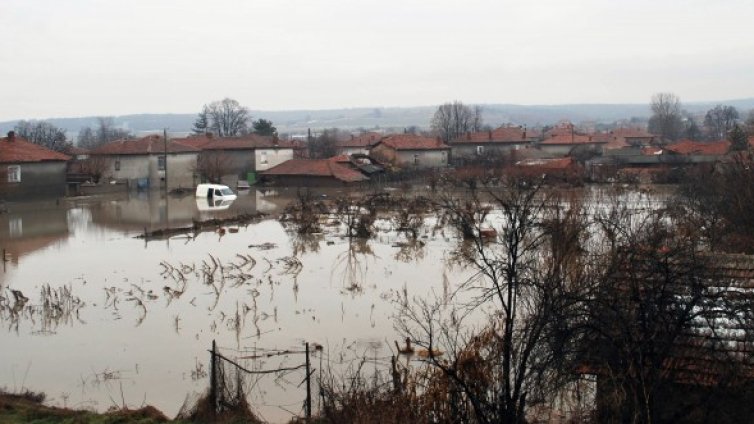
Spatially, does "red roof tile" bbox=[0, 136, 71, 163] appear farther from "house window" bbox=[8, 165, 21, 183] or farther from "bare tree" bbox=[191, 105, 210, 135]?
"bare tree" bbox=[191, 105, 210, 135]

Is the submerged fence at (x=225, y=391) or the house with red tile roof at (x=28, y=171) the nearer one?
the submerged fence at (x=225, y=391)

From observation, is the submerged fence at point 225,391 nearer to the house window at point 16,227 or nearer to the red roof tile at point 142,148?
the house window at point 16,227

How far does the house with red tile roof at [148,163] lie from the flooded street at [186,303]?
15574mm

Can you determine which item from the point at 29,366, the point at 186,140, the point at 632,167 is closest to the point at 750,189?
the point at 29,366

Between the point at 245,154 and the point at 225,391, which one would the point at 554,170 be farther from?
the point at 225,391

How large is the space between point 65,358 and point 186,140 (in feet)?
144

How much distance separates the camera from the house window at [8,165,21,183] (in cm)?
3231

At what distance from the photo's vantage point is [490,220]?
26703 mm

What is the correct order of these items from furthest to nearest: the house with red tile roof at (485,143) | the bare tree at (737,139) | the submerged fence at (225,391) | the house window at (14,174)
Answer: the house with red tile roof at (485,143)
the bare tree at (737,139)
the house window at (14,174)
the submerged fence at (225,391)

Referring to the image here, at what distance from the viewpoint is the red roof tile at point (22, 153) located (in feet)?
107

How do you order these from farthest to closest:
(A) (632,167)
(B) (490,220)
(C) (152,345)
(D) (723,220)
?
(A) (632,167), (B) (490,220), (D) (723,220), (C) (152,345)

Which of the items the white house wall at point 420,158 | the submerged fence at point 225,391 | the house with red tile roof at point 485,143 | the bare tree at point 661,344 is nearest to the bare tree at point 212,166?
the white house wall at point 420,158

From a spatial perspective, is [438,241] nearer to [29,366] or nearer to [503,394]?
[29,366]

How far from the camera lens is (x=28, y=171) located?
109ft
